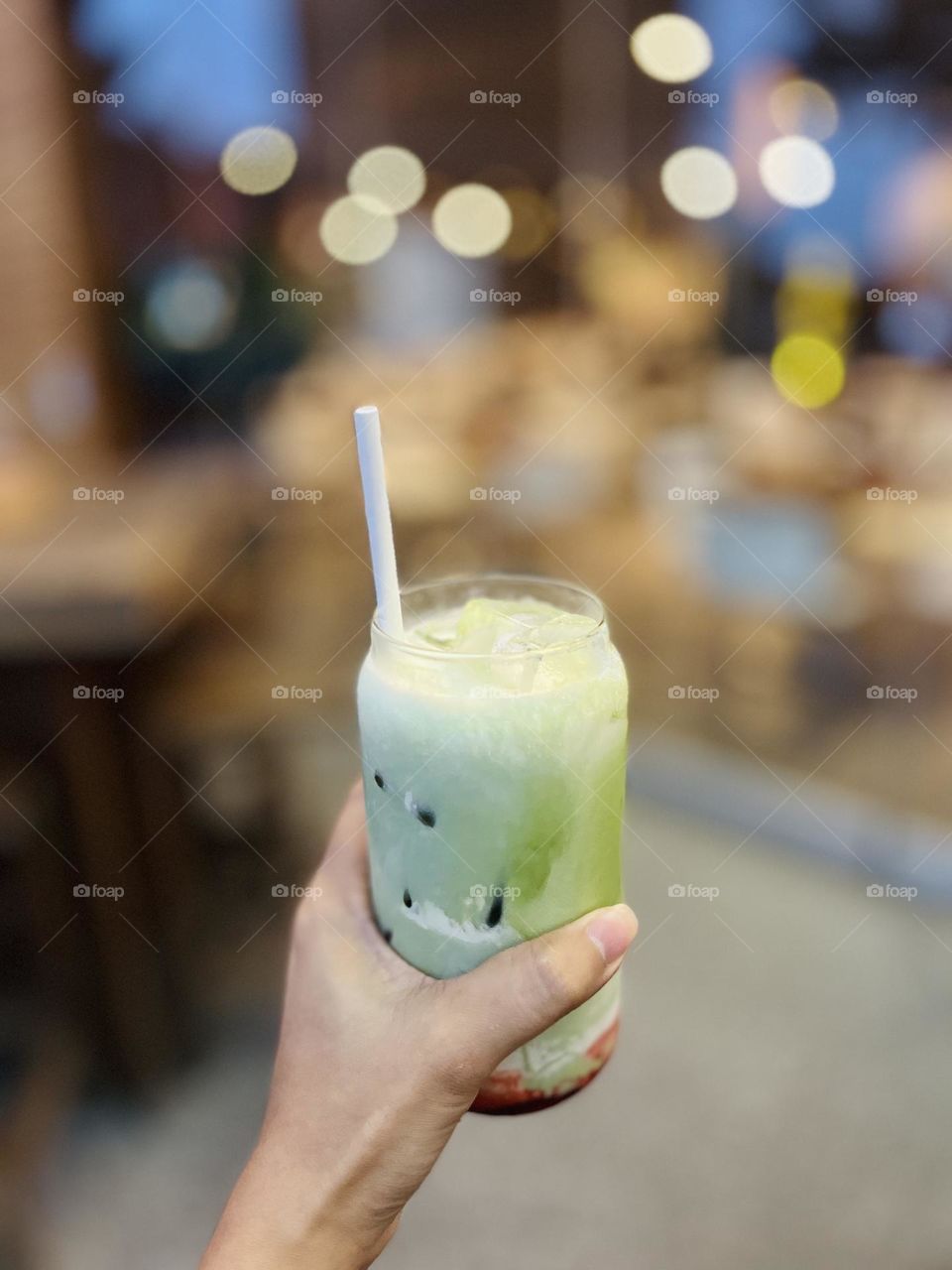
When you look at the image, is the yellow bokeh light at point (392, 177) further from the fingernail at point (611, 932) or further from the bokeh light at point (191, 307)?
the fingernail at point (611, 932)

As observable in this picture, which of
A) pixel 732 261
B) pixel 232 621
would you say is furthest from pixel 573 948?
pixel 732 261

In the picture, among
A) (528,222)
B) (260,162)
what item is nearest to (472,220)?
(528,222)

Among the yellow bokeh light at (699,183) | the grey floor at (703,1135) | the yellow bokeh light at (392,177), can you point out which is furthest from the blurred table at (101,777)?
the yellow bokeh light at (392,177)

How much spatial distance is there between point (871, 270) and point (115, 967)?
341cm

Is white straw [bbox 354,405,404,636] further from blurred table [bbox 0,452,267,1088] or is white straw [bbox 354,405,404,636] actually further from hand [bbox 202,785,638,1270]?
blurred table [bbox 0,452,267,1088]

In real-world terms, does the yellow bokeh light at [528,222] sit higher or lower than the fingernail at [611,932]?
higher

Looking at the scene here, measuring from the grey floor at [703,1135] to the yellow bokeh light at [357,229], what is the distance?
3882mm

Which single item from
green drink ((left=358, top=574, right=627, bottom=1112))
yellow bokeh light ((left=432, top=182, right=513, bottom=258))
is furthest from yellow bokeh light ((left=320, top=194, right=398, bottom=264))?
green drink ((left=358, top=574, right=627, bottom=1112))

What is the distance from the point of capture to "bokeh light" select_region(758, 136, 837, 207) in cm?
357

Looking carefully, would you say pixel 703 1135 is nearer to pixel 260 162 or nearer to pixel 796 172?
pixel 796 172

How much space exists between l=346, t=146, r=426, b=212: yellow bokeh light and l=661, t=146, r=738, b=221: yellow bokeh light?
54.0 inches

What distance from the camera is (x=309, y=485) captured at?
4363mm

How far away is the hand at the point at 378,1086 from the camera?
3.44ft

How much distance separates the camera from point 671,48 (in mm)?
4305
